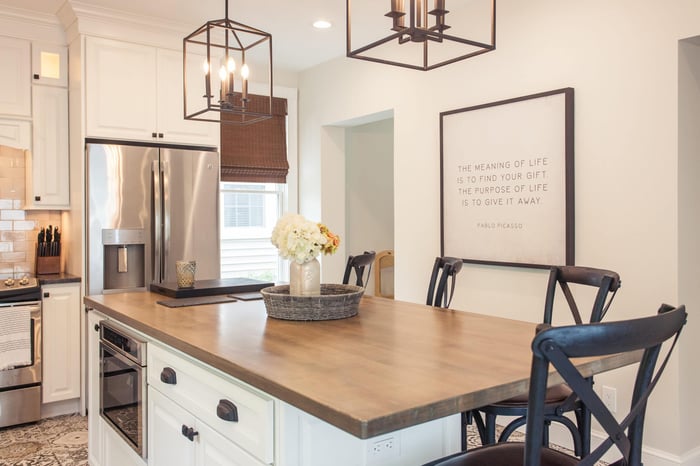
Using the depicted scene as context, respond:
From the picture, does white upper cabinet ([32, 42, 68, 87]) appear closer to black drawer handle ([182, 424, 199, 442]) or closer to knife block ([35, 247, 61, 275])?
knife block ([35, 247, 61, 275])

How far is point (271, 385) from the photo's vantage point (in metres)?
1.24

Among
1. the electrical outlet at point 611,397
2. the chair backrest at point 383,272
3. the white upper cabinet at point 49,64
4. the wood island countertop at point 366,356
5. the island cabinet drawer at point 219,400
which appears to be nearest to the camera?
the wood island countertop at point 366,356

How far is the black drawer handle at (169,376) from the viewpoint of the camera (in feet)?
6.08

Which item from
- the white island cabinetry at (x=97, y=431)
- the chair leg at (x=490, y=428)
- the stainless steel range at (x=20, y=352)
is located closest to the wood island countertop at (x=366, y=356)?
the chair leg at (x=490, y=428)

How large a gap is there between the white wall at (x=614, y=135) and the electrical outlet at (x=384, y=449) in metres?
1.76

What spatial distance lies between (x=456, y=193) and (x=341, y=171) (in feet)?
5.79

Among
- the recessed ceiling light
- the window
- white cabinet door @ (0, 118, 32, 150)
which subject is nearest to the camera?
white cabinet door @ (0, 118, 32, 150)

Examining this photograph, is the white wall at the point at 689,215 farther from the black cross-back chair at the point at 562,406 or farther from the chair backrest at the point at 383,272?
the chair backrest at the point at 383,272

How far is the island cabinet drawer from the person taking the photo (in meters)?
1.34

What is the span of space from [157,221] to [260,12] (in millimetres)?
1616

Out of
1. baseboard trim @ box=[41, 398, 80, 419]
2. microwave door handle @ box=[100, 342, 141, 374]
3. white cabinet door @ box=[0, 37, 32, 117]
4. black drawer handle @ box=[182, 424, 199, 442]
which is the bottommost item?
baseboard trim @ box=[41, 398, 80, 419]

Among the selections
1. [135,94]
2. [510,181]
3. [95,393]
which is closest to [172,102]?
[135,94]

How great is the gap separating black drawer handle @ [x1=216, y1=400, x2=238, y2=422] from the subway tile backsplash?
10.5ft

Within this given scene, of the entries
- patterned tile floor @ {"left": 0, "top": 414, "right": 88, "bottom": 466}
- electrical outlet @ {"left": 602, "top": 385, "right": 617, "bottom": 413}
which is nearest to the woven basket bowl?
electrical outlet @ {"left": 602, "top": 385, "right": 617, "bottom": 413}
